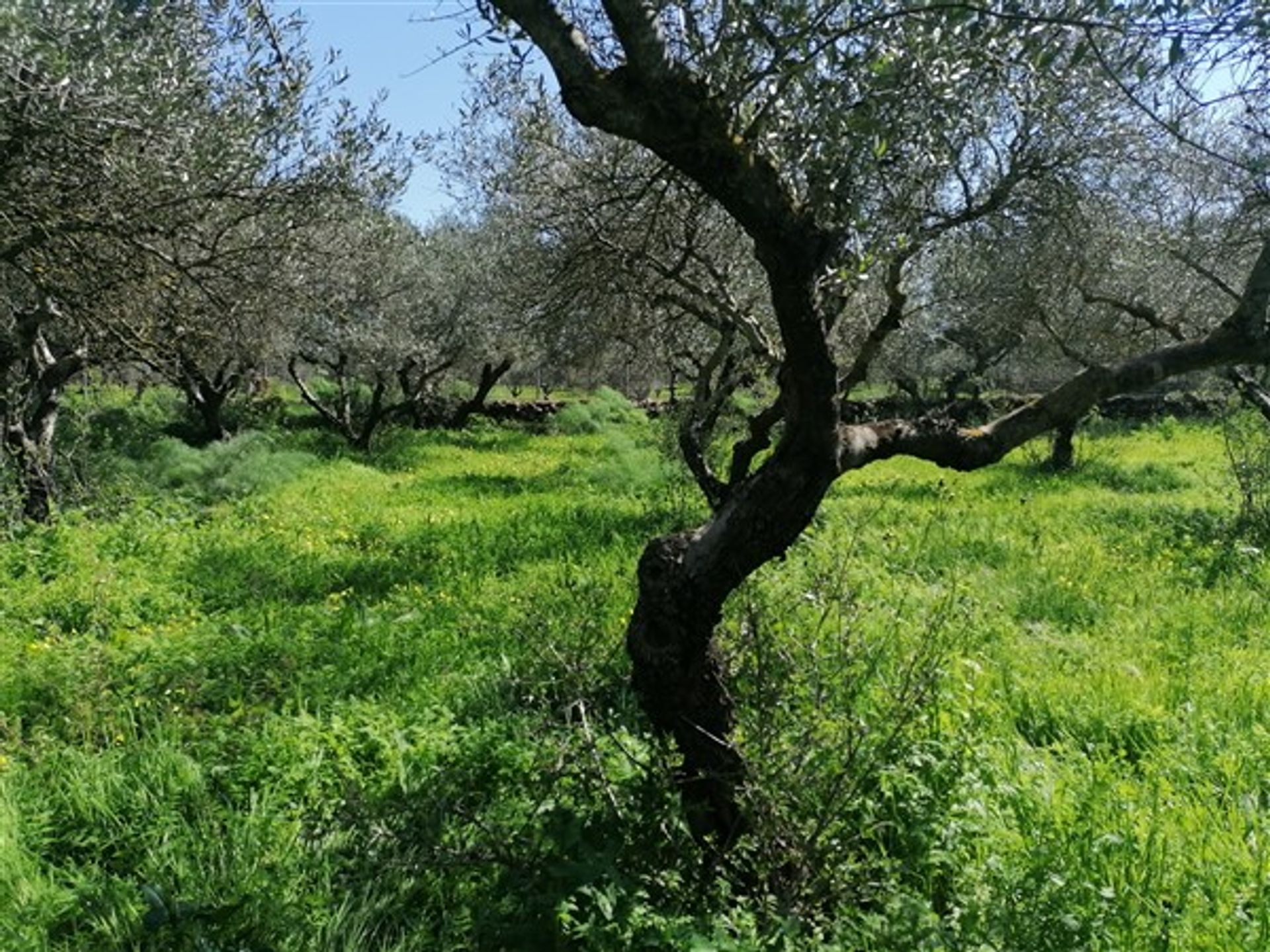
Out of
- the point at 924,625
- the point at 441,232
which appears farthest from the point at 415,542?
the point at 441,232

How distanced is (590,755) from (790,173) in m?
2.68

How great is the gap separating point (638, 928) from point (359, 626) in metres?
4.23

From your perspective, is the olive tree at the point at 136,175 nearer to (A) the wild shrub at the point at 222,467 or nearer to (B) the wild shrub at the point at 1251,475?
(A) the wild shrub at the point at 222,467

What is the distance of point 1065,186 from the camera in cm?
884

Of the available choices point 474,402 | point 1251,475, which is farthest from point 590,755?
point 474,402

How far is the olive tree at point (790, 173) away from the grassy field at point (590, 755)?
0.34 meters

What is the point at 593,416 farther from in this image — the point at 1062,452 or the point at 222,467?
the point at 1062,452

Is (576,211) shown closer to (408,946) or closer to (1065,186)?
(1065,186)

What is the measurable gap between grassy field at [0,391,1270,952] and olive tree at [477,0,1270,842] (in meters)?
0.34

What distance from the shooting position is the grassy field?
3.35 metres

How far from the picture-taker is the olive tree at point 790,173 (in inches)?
105

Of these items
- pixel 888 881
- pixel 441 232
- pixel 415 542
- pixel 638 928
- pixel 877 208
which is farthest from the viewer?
pixel 441 232

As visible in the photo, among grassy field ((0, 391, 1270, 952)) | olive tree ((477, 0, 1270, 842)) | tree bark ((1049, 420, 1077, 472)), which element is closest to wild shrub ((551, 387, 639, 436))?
tree bark ((1049, 420, 1077, 472))

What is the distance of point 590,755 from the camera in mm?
3703
